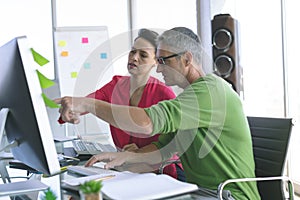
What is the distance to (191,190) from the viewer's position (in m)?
1.16

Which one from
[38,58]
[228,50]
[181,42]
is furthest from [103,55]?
[38,58]

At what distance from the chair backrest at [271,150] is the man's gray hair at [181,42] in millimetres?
446

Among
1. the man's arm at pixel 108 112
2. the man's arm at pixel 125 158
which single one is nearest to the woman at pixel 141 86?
the man's arm at pixel 125 158

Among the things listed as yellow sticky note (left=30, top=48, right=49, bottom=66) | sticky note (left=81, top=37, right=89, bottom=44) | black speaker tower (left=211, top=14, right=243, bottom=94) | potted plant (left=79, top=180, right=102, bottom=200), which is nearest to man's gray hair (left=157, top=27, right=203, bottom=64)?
yellow sticky note (left=30, top=48, right=49, bottom=66)

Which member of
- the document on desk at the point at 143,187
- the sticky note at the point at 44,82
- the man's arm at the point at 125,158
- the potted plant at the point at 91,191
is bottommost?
the man's arm at the point at 125,158

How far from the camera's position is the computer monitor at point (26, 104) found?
105 centimetres

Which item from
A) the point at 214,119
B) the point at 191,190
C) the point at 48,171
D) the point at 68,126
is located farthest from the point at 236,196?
the point at 68,126

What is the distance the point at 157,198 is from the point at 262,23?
380cm

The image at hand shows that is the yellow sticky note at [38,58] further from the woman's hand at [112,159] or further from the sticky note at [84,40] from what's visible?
the sticky note at [84,40]

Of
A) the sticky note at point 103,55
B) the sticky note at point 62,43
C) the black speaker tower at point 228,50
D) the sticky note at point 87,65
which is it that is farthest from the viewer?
the sticky note at point 103,55

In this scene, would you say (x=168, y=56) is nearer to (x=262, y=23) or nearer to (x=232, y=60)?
(x=232, y=60)

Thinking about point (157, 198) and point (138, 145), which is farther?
point (138, 145)

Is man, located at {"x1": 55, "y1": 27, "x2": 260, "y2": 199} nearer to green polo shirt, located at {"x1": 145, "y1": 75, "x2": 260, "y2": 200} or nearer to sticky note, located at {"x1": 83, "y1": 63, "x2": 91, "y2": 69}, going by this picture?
green polo shirt, located at {"x1": 145, "y1": 75, "x2": 260, "y2": 200}

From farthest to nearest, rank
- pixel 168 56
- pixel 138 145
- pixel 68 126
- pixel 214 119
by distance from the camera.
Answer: pixel 68 126
pixel 138 145
pixel 168 56
pixel 214 119
